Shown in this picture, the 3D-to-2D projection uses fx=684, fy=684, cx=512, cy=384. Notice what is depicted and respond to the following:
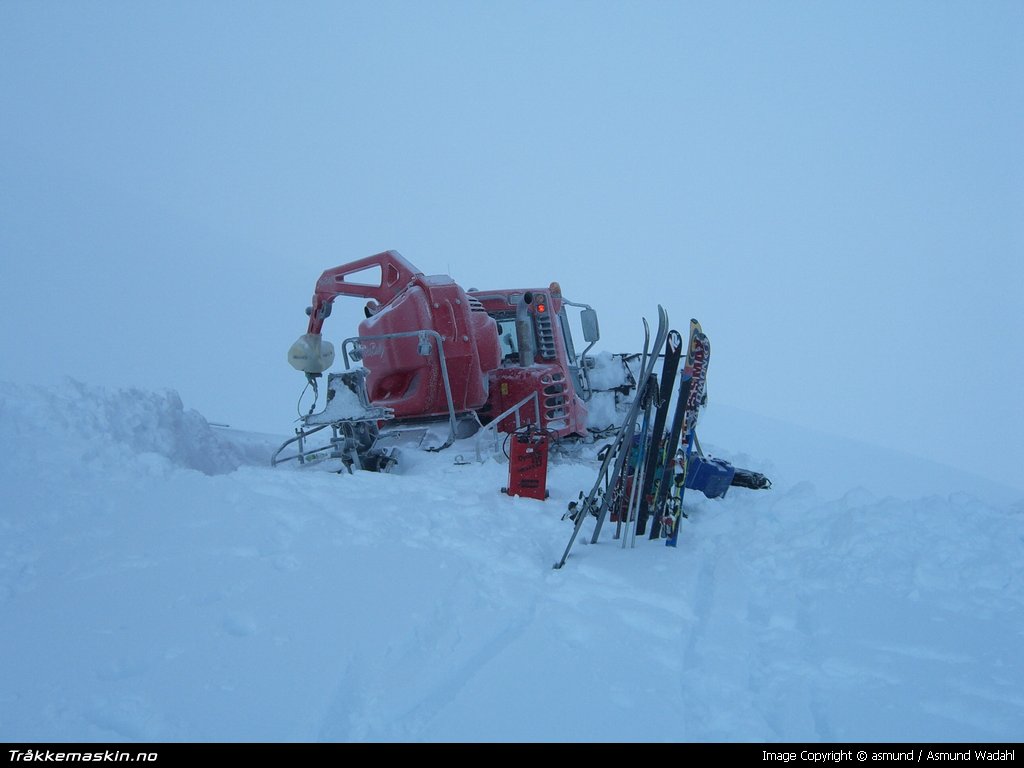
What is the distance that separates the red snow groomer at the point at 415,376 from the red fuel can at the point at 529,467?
199 centimetres

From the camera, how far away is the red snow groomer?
29.3ft

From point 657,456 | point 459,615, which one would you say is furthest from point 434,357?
point 459,615

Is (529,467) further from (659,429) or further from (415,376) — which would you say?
(415,376)

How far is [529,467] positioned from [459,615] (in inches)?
116

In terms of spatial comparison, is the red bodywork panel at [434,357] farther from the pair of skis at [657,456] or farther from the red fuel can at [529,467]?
the pair of skis at [657,456]

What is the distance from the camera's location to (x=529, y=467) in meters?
6.75

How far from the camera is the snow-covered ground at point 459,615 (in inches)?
117

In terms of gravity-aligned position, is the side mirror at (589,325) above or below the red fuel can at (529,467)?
above

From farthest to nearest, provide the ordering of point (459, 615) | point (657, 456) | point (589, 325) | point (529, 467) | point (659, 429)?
1. point (589, 325)
2. point (529, 467)
3. point (657, 456)
4. point (659, 429)
5. point (459, 615)

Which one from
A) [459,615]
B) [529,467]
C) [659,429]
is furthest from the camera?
[529,467]

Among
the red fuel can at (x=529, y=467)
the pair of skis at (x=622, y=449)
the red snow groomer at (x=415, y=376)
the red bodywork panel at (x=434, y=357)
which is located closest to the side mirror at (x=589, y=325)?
the red snow groomer at (x=415, y=376)

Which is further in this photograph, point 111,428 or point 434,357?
point 434,357
